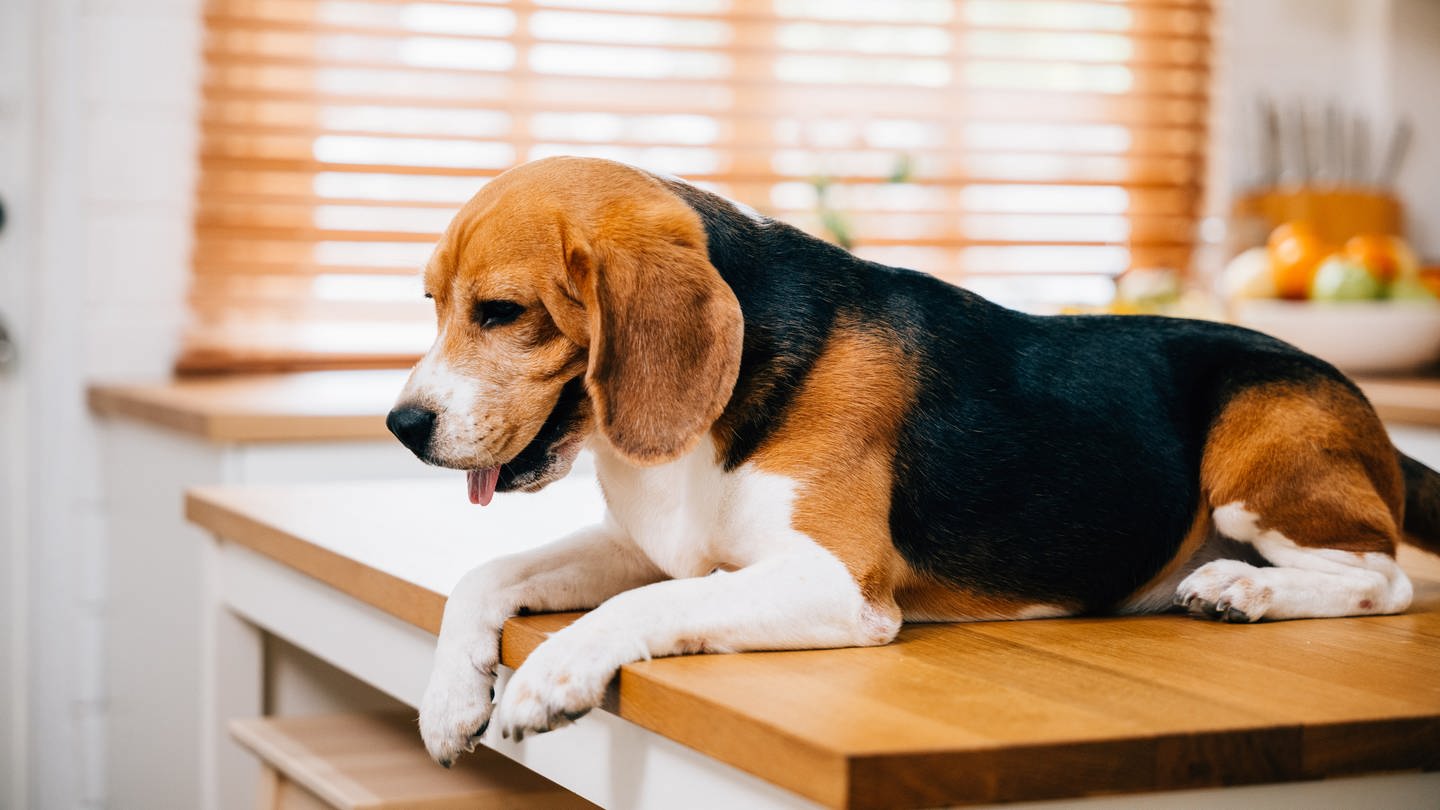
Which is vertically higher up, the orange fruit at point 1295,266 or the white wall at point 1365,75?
the white wall at point 1365,75

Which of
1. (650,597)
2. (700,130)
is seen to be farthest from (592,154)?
(650,597)

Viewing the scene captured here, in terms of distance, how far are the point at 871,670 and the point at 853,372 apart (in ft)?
0.72

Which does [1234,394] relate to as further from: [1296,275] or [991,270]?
[991,270]

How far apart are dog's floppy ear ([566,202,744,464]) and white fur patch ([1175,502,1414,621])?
0.38m

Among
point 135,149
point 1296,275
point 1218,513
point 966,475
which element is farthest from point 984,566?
point 135,149

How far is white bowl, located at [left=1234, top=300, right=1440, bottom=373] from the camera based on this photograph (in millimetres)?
2518

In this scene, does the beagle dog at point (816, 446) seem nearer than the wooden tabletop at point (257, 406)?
Yes

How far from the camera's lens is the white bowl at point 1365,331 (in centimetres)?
252

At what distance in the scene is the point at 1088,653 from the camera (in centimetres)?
95

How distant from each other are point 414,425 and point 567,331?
0.11m

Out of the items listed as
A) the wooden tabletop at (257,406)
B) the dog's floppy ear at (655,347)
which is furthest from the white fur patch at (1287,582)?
the wooden tabletop at (257,406)

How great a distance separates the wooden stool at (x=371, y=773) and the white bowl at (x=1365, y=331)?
1656 mm

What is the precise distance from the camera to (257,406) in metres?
2.22

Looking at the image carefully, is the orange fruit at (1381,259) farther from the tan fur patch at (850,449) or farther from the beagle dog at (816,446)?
the tan fur patch at (850,449)
